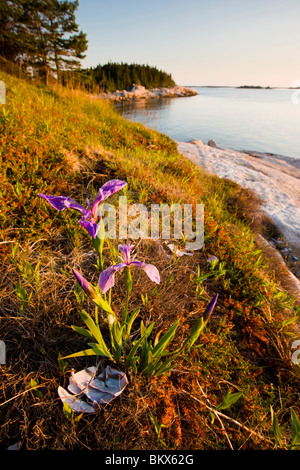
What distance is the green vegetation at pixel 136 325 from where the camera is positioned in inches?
50.4

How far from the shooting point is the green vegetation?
1280 millimetres

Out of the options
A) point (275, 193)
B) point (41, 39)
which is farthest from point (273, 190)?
point (41, 39)

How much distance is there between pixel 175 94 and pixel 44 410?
248ft

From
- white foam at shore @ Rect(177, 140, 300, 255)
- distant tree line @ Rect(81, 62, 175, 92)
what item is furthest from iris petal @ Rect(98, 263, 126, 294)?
distant tree line @ Rect(81, 62, 175, 92)

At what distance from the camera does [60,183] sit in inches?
110

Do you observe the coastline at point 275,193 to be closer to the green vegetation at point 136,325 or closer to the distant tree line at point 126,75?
the green vegetation at point 136,325

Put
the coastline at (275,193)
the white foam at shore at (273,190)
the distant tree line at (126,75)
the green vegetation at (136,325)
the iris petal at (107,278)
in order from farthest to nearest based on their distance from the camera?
the distant tree line at (126,75)
the white foam at shore at (273,190)
the coastline at (275,193)
the green vegetation at (136,325)
the iris petal at (107,278)

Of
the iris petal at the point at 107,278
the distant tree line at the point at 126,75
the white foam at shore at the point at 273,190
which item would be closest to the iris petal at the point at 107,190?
the iris petal at the point at 107,278

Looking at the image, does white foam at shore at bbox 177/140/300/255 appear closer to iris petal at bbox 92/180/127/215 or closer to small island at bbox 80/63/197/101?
iris petal at bbox 92/180/127/215

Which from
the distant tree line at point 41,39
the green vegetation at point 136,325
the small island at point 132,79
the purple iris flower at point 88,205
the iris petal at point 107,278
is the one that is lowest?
the green vegetation at point 136,325

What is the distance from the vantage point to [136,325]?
1.83 m

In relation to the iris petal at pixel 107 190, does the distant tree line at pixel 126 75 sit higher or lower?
higher

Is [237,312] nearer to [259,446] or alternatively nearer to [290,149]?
[259,446]

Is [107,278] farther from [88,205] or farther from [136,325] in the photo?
[136,325]
